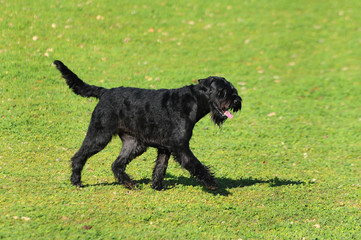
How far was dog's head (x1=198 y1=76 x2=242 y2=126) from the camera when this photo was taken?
28.6ft

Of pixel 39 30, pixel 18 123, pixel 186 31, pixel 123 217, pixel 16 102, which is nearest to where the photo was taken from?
pixel 123 217

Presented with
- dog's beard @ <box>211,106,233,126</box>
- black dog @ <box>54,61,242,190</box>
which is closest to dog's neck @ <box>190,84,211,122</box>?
black dog @ <box>54,61,242,190</box>

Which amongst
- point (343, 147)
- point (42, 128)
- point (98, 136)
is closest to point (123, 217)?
point (98, 136)

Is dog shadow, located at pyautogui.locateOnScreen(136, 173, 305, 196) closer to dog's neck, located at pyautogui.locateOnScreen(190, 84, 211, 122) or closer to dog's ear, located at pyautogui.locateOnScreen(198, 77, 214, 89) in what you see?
dog's neck, located at pyautogui.locateOnScreen(190, 84, 211, 122)

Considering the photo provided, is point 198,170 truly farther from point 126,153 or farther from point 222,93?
point 126,153

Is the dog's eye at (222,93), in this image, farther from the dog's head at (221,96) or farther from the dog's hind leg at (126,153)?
the dog's hind leg at (126,153)

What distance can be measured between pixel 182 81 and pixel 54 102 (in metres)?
4.34

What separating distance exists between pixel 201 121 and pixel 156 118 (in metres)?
5.47

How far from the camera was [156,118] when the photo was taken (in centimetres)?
895

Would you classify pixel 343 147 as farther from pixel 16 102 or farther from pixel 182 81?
pixel 16 102

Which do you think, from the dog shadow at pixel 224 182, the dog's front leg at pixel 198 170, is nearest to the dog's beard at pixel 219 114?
the dog's front leg at pixel 198 170

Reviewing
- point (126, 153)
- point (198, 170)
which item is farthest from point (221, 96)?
point (126, 153)

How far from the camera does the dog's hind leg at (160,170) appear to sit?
366 inches

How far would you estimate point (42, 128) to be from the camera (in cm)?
1265
